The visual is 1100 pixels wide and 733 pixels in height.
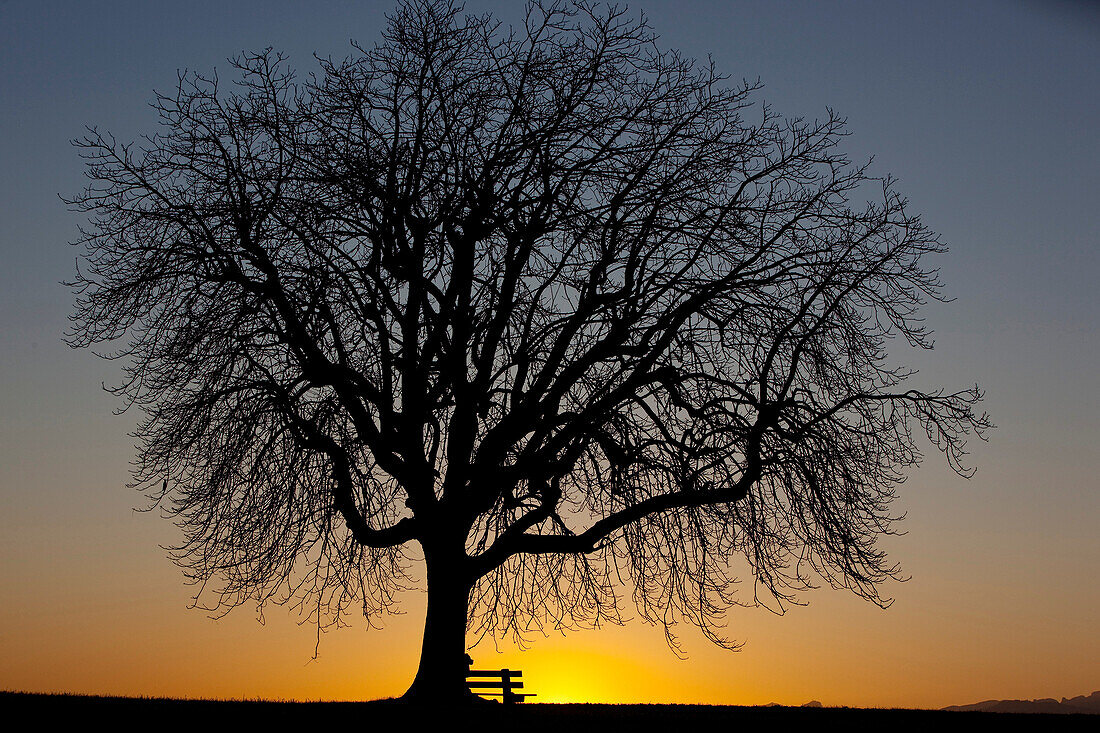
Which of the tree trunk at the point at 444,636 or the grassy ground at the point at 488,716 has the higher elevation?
the tree trunk at the point at 444,636

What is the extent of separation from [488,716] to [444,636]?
1729 millimetres

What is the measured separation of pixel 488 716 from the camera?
42.8 feet

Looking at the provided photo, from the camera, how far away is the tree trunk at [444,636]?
1438 cm

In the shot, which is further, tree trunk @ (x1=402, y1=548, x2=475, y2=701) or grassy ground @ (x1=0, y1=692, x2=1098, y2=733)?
tree trunk @ (x1=402, y1=548, x2=475, y2=701)

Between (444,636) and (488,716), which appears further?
(444,636)

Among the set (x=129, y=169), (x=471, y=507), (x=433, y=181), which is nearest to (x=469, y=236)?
(x=433, y=181)

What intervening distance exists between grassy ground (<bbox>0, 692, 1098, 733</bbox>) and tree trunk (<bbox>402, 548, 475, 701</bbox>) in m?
0.60

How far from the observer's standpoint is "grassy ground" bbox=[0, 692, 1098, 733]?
12.1 m

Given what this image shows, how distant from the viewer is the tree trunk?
14383 millimetres

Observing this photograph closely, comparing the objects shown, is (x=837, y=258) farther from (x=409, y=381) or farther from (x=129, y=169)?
(x=129, y=169)

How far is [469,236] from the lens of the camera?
49.3 ft

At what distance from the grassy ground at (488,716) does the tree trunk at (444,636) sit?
0.60 meters

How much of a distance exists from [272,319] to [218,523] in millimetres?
2775

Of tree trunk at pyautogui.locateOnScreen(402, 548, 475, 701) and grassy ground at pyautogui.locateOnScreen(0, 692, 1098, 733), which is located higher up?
tree trunk at pyautogui.locateOnScreen(402, 548, 475, 701)
